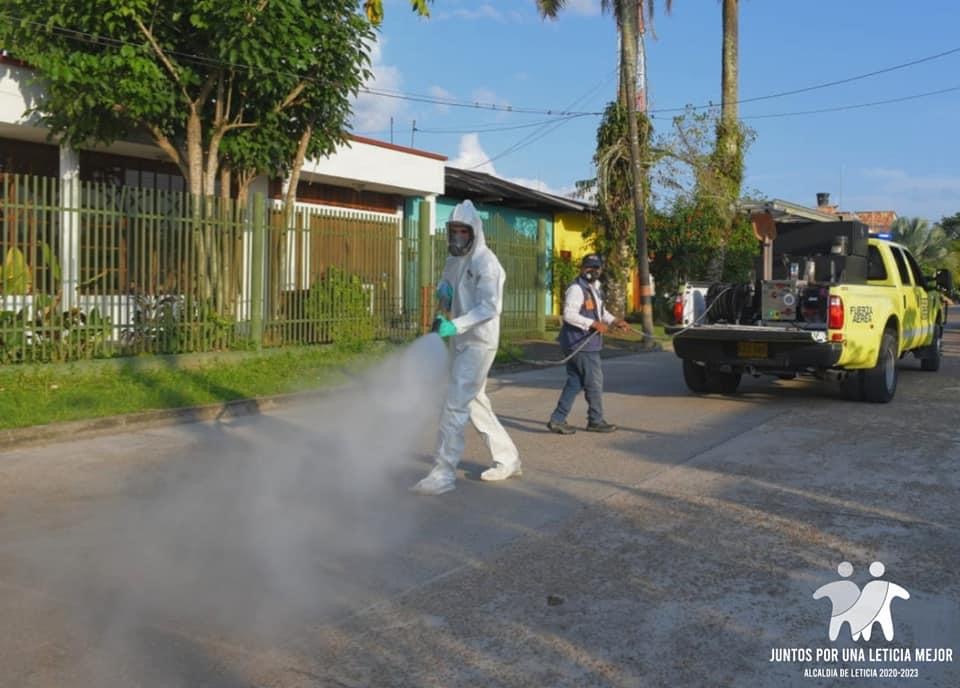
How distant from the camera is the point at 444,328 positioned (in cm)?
636

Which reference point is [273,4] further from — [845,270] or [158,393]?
[845,270]

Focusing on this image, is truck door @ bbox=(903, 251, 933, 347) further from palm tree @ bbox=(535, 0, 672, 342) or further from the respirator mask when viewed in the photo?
the respirator mask

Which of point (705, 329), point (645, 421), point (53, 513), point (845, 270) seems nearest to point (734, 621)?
point (53, 513)

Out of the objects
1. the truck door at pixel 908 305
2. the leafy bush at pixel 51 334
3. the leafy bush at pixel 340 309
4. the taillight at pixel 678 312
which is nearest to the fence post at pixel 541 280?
the leafy bush at pixel 340 309

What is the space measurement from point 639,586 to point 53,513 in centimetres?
375

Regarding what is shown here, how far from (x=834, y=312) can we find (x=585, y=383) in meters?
3.14

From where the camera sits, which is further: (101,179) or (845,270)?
(101,179)

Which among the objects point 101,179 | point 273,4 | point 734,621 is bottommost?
point 734,621

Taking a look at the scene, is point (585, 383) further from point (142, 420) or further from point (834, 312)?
point (142, 420)

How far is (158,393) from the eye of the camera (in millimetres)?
10570

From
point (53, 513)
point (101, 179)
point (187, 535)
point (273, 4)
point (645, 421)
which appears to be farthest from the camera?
point (101, 179)

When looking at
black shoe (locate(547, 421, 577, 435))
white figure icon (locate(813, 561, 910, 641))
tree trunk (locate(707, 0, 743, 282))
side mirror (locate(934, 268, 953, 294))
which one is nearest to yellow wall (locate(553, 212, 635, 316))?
tree trunk (locate(707, 0, 743, 282))

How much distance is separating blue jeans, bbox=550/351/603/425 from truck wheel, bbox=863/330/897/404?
12.2 feet

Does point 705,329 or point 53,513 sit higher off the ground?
point 705,329
